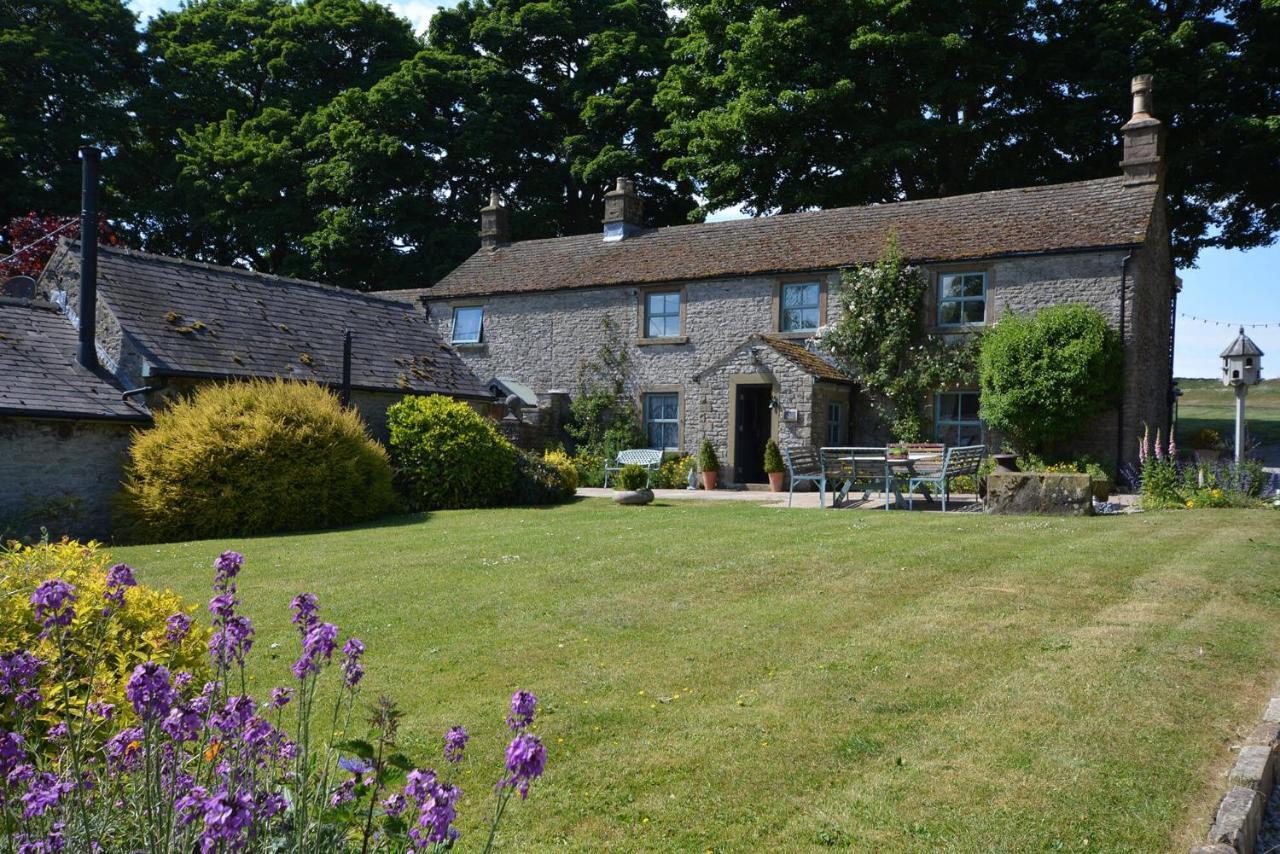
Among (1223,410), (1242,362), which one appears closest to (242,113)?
(1242,362)

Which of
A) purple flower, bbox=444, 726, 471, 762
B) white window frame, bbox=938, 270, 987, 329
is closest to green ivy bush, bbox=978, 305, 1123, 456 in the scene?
white window frame, bbox=938, 270, 987, 329

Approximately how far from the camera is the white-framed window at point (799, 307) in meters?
22.4

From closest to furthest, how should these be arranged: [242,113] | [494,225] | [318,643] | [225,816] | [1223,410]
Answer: [225,816], [318,643], [494,225], [242,113], [1223,410]

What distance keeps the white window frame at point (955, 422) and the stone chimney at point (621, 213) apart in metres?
10.7

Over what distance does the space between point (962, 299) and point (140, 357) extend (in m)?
16.6

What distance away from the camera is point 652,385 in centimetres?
2453

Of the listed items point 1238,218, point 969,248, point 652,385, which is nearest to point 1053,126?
point 1238,218

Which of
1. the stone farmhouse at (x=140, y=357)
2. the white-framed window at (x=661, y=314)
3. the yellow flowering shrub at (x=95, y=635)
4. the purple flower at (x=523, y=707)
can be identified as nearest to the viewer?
the purple flower at (x=523, y=707)

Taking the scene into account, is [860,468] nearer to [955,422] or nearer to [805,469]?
[805,469]

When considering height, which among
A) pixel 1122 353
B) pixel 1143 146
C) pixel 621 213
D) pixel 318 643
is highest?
pixel 1143 146

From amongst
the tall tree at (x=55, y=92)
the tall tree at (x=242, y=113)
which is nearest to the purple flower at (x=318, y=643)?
the tall tree at (x=242, y=113)

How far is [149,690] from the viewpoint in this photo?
7.77ft

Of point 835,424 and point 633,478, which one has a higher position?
point 835,424

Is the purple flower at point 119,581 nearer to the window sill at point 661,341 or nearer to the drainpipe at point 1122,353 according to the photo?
the drainpipe at point 1122,353
